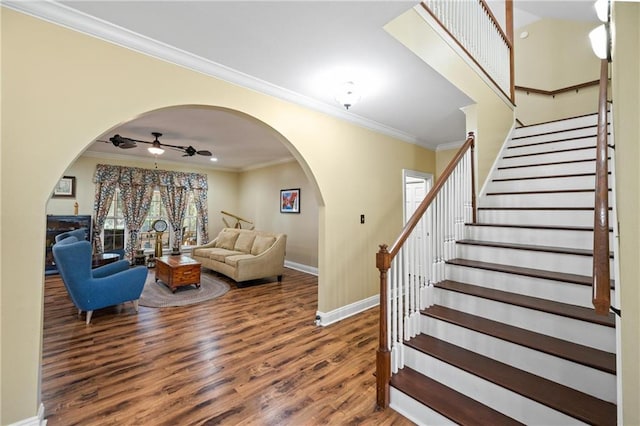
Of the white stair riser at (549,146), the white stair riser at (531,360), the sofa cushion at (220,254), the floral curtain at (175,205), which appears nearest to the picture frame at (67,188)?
the floral curtain at (175,205)

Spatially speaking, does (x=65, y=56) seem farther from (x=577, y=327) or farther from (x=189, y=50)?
(x=577, y=327)

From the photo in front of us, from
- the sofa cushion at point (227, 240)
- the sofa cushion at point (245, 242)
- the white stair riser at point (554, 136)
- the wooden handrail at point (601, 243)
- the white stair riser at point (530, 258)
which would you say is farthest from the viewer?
the sofa cushion at point (227, 240)

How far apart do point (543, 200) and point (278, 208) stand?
5.33 m

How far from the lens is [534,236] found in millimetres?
2514

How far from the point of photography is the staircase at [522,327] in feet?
4.97

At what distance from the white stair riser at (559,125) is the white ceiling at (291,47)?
1129 millimetres

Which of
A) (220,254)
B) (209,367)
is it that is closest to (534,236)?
(209,367)

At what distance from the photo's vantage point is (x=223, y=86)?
243 cm

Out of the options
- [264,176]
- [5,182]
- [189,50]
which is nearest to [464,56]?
[189,50]

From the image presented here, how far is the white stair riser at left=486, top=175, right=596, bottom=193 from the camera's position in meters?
2.75

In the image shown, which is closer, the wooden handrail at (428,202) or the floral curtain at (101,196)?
the wooden handrail at (428,202)

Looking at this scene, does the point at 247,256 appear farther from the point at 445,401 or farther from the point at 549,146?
the point at 549,146

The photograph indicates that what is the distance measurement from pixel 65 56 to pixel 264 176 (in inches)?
219

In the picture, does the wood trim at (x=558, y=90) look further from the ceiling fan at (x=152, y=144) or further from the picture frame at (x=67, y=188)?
the picture frame at (x=67, y=188)
